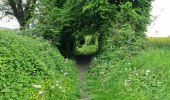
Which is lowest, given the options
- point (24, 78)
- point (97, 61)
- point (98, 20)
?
point (97, 61)

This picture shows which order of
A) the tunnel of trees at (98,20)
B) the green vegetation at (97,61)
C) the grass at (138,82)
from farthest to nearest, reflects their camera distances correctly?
the tunnel of trees at (98,20) → the grass at (138,82) → the green vegetation at (97,61)

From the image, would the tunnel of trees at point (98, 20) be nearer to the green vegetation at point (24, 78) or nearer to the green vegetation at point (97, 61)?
the green vegetation at point (97, 61)

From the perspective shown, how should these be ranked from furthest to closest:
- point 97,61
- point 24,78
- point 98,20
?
point 98,20
point 97,61
point 24,78

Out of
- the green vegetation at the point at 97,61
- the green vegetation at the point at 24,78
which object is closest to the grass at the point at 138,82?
the green vegetation at the point at 97,61

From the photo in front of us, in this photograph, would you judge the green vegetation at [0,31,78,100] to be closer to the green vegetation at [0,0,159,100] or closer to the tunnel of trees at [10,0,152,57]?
the green vegetation at [0,0,159,100]

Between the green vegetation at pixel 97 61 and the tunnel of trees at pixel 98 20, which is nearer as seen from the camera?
the green vegetation at pixel 97 61

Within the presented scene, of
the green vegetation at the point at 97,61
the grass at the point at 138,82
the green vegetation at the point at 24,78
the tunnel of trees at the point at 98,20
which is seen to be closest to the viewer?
the green vegetation at the point at 24,78

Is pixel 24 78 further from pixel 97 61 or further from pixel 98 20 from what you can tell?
pixel 98 20

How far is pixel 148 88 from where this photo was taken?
28.2 ft

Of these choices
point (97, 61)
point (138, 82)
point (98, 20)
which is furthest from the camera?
point (98, 20)

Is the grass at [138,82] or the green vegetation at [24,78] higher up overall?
the green vegetation at [24,78]

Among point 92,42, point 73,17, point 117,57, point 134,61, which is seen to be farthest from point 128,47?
point 92,42

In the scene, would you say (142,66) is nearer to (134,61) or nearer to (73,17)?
(134,61)

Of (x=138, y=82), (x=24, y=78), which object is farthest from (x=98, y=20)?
(x=24, y=78)
